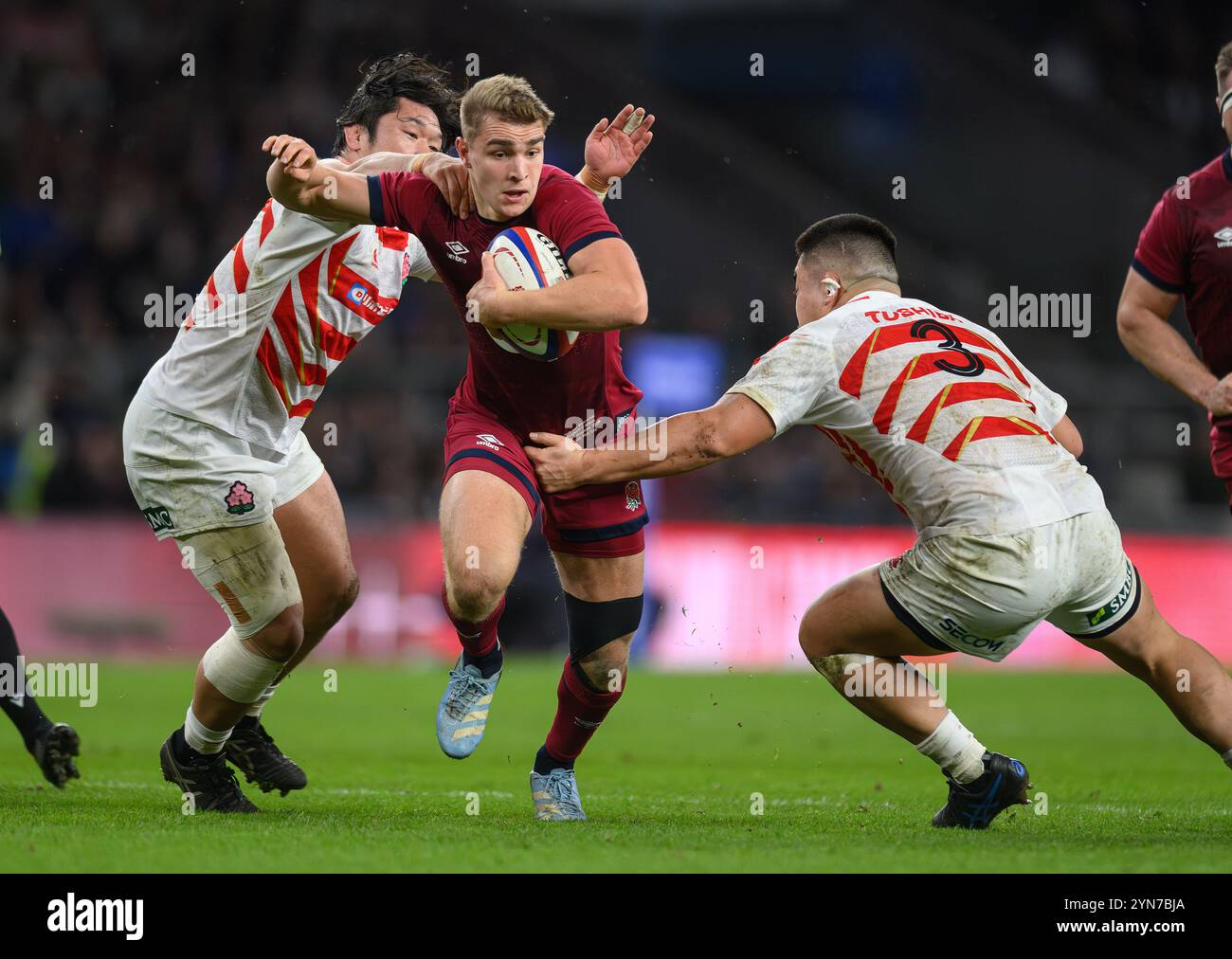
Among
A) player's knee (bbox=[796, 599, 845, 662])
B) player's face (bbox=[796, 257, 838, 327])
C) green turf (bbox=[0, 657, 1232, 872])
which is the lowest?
green turf (bbox=[0, 657, 1232, 872])

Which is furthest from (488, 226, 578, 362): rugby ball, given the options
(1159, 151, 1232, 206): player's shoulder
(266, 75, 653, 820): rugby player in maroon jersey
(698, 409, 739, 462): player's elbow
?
(1159, 151, 1232, 206): player's shoulder

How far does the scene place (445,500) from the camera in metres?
5.76

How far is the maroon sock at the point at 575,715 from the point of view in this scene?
20.7 feet

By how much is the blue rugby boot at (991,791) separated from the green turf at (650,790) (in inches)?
5.2

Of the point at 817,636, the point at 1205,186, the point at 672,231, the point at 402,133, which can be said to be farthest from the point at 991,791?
the point at 672,231

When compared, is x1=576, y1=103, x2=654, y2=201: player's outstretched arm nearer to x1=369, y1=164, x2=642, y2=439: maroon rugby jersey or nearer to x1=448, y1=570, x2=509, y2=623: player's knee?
x1=369, y1=164, x2=642, y2=439: maroon rugby jersey

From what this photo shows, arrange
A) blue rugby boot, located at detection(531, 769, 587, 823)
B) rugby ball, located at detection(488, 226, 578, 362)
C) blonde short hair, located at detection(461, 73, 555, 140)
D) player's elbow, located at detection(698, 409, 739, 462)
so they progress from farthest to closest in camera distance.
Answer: blue rugby boot, located at detection(531, 769, 587, 823)
blonde short hair, located at detection(461, 73, 555, 140)
rugby ball, located at detection(488, 226, 578, 362)
player's elbow, located at detection(698, 409, 739, 462)

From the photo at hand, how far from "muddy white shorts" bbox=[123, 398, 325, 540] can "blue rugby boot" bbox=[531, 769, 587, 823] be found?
162 cm

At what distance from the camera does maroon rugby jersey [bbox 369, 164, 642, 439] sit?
577 cm

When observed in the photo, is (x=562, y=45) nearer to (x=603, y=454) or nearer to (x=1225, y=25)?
(x=1225, y=25)

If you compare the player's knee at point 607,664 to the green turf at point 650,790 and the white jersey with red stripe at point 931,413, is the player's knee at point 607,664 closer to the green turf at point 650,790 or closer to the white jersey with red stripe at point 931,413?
the green turf at point 650,790

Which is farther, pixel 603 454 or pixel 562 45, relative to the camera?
pixel 562 45
